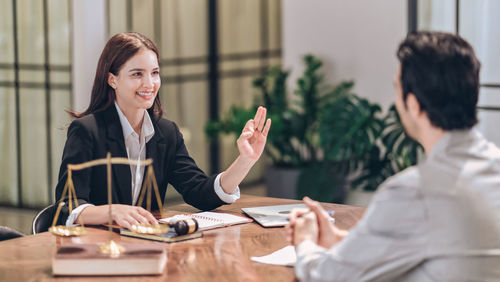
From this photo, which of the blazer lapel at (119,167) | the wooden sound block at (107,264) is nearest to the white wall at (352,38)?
the blazer lapel at (119,167)

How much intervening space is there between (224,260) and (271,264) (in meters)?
0.13

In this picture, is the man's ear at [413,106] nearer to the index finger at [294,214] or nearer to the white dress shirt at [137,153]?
the index finger at [294,214]

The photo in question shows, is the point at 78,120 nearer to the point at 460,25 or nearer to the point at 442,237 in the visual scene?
the point at 442,237

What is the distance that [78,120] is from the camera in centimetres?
255

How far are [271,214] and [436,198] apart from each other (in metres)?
1.08

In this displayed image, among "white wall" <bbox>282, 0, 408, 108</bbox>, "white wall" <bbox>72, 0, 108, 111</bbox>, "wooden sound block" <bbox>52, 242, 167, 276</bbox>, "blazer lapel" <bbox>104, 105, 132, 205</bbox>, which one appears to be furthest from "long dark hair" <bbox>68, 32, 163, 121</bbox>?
"white wall" <bbox>282, 0, 408, 108</bbox>

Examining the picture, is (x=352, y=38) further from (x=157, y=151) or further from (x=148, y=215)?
(x=148, y=215)

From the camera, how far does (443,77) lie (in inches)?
58.9

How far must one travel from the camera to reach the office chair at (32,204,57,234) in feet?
8.02

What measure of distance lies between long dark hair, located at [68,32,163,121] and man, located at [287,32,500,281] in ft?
4.16

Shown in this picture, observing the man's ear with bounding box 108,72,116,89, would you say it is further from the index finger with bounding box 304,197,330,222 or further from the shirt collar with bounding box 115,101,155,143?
the index finger with bounding box 304,197,330,222

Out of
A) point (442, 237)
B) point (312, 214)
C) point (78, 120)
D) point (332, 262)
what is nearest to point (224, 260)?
point (312, 214)

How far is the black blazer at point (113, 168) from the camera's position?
A: 96.9 inches

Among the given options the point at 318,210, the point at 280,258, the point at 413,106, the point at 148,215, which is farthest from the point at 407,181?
the point at 148,215
